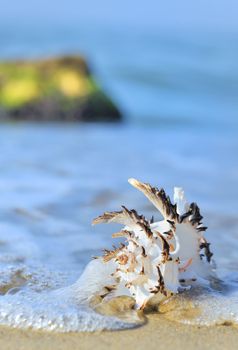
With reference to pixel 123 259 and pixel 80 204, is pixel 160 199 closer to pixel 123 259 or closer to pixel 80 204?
pixel 123 259

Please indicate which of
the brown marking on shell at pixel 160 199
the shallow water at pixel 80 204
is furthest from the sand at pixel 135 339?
the brown marking on shell at pixel 160 199

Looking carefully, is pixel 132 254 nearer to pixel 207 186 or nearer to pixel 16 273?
pixel 16 273

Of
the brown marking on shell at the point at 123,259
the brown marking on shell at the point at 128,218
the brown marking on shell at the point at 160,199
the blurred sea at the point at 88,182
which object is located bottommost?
the brown marking on shell at the point at 123,259

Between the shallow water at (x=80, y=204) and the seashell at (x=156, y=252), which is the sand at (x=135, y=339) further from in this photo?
the seashell at (x=156, y=252)

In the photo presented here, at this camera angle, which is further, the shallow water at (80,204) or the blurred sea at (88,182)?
A: the blurred sea at (88,182)

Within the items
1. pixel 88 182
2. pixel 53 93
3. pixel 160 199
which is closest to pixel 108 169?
pixel 88 182

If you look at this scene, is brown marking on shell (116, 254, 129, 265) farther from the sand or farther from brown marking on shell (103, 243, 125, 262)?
the sand
